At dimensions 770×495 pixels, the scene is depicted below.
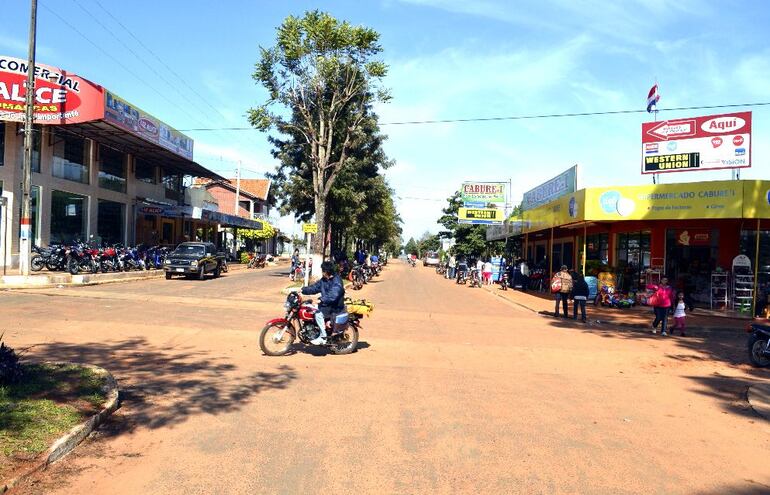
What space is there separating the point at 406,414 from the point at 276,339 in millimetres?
3864

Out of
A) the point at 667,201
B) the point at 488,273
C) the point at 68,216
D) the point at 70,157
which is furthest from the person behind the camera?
the point at 488,273

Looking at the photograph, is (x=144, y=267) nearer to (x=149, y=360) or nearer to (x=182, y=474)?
(x=149, y=360)

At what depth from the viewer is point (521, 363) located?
10039mm

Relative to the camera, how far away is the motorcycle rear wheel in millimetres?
10328

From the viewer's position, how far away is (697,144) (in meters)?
23.6

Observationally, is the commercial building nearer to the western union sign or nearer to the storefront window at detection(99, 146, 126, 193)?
the storefront window at detection(99, 146, 126, 193)

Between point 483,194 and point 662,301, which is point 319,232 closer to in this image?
point 662,301

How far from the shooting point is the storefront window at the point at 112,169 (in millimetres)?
29188

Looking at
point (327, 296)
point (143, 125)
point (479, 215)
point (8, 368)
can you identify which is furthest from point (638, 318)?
→ point (479, 215)

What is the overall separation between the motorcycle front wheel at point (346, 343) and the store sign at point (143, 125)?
1833 centimetres

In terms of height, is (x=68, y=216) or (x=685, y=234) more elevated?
(x=68, y=216)

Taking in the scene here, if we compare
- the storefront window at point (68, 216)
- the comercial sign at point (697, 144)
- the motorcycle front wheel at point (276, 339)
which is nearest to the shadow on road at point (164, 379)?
the motorcycle front wheel at point (276, 339)

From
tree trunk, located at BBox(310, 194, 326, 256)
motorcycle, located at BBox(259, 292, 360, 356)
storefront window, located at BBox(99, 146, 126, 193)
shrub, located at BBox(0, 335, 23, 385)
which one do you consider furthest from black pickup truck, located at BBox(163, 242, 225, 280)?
shrub, located at BBox(0, 335, 23, 385)

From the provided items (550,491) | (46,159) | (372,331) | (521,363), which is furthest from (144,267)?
(550,491)
